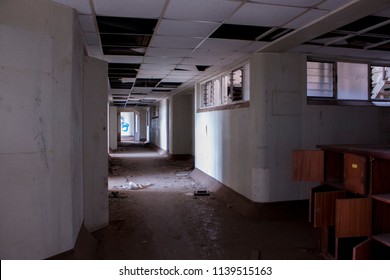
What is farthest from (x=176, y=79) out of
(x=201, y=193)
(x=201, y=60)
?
(x=201, y=193)

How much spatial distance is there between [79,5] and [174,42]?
5.09 ft

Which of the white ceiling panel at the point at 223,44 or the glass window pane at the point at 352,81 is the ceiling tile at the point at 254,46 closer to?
the white ceiling panel at the point at 223,44

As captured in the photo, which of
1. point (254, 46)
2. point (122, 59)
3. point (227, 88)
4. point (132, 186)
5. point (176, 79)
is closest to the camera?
point (254, 46)

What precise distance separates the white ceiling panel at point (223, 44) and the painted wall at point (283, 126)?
0.44m

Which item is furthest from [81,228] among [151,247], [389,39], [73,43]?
[389,39]

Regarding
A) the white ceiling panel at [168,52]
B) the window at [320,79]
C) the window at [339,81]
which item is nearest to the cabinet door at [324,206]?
the window at [339,81]

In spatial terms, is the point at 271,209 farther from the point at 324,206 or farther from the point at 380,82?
the point at 380,82

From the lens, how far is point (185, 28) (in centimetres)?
373

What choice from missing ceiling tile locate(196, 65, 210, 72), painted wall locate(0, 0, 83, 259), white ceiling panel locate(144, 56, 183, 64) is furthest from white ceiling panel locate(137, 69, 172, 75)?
painted wall locate(0, 0, 83, 259)

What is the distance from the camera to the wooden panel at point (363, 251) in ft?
8.54

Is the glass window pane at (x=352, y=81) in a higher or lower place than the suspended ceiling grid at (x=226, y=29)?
lower

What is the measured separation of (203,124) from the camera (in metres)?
7.77

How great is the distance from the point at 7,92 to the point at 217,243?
2.63 metres

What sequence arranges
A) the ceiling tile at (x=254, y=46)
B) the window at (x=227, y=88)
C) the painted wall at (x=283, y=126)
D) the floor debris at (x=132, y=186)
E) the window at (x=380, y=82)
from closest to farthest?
the ceiling tile at (x=254, y=46) → the painted wall at (x=283, y=126) → the window at (x=227, y=88) → the window at (x=380, y=82) → the floor debris at (x=132, y=186)
